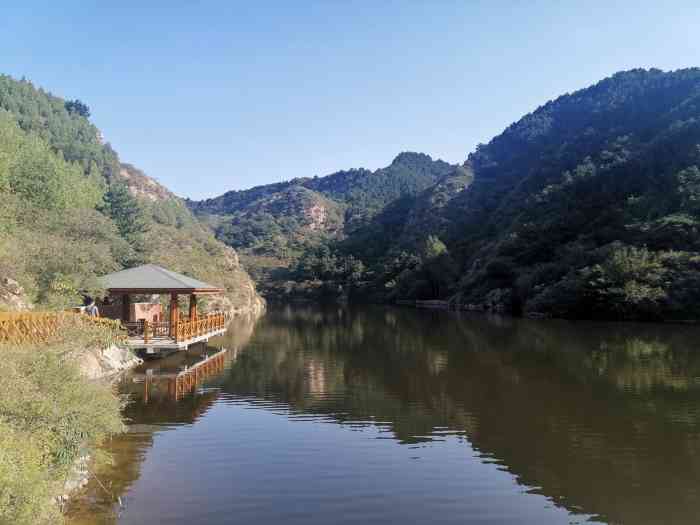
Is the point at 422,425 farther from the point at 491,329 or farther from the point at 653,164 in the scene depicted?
the point at 653,164

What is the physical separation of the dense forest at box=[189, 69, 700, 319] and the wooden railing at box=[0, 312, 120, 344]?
45963 millimetres

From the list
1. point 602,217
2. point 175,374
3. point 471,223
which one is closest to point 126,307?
point 175,374

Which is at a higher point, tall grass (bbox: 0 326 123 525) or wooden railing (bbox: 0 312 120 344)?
wooden railing (bbox: 0 312 120 344)

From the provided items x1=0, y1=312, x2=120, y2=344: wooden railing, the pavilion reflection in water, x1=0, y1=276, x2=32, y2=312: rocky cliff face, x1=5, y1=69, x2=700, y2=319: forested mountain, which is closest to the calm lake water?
the pavilion reflection in water

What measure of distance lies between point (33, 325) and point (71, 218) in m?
22.7

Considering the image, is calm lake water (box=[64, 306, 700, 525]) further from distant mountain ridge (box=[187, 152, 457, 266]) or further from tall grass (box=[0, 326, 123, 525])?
distant mountain ridge (box=[187, 152, 457, 266])

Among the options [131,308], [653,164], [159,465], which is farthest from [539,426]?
[653,164]

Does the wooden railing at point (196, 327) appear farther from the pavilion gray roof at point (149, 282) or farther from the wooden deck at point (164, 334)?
the pavilion gray roof at point (149, 282)

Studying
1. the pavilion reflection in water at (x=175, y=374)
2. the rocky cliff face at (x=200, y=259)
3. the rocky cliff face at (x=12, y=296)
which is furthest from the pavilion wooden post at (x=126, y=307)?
the rocky cliff face at (x=200, y=259)

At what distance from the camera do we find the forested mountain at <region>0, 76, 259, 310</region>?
24.6m

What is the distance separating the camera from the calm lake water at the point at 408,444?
9227 millimetres

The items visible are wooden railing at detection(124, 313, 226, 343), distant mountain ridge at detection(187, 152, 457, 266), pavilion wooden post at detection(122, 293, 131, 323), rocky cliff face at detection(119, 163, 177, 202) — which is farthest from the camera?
distant mountain ridge at detection(187, 152, 457, 266)

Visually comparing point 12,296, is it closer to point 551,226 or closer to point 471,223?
point 551,226

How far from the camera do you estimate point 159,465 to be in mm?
11094
